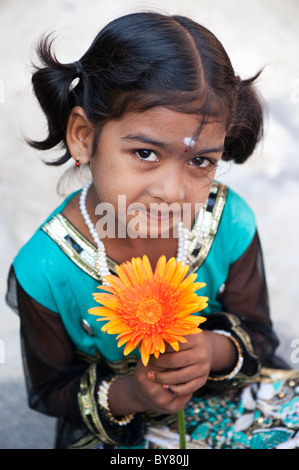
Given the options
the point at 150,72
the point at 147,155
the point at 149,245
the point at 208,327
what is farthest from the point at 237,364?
the point at 150,72

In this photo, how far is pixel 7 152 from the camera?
301 centimetres

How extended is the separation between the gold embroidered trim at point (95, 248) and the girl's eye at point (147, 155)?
1.07ft

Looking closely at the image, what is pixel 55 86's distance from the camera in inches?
51.8

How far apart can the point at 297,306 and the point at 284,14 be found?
210 cm

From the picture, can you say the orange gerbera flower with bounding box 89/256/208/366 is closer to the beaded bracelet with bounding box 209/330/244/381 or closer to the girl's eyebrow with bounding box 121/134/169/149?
the girl's eyebrow with bounding box 121/134/169/149

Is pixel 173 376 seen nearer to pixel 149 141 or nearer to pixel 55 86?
pixel 149 141

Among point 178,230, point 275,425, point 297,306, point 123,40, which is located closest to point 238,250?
point 178,230

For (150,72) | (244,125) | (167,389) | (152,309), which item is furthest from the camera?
(244,125)

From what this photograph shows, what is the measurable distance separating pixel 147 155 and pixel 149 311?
330 mm

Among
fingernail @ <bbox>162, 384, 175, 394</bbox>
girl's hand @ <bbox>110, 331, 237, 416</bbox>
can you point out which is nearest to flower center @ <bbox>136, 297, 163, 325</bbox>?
girl's hand @ <bbox>110, 331, 237, 416</bbox>

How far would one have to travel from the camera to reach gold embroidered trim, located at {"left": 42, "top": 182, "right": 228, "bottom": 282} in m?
1.40

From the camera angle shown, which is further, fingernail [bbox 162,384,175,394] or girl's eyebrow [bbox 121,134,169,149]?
fingernail [bbox 162,384,175,394]

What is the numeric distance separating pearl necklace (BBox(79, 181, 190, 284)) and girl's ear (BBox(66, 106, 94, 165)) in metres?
0.16
